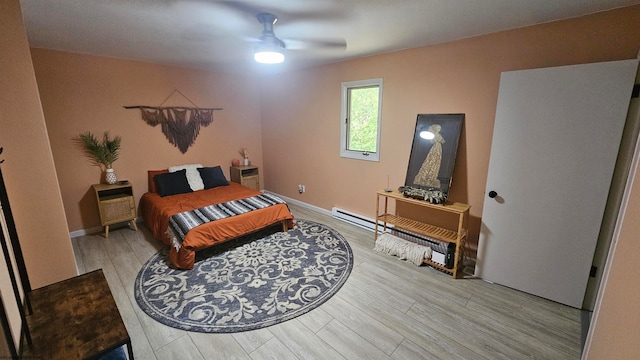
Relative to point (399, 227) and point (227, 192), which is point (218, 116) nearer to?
point (227, 192)

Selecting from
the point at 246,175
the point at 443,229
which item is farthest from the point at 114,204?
the point at 443,229

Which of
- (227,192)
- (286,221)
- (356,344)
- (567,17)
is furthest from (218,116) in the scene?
(567,17)

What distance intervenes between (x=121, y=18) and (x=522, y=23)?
335 cm

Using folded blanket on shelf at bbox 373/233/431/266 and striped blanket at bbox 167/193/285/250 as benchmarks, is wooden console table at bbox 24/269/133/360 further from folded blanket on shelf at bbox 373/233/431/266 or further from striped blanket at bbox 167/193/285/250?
folded blanket on shelf at bbox 373/233/431/266

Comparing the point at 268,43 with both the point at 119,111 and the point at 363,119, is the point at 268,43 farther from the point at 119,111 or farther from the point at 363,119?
the point at 119,111

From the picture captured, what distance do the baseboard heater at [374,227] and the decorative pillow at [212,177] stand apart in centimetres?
195

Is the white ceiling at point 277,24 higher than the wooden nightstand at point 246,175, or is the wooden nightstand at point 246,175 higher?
the white ceiling at point 277,24

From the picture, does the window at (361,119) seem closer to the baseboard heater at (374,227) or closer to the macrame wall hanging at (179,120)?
the baseboard heater at (374,227)

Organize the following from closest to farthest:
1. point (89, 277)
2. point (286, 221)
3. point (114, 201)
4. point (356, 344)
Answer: point (89, 277), point (356, 344), point (114, 201), point (286, 221)

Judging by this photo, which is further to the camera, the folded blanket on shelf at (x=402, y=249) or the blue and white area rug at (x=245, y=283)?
the folded blanket on shelf at (x=402, y=249)

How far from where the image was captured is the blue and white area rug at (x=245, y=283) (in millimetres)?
2051

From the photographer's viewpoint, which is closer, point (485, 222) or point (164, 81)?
point (485, 222)

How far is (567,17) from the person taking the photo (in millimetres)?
2039

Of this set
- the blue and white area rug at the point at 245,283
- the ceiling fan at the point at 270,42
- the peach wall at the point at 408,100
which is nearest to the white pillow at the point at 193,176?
the blue and white area rug at the point at 245,283
